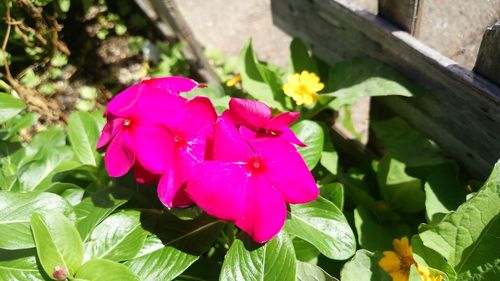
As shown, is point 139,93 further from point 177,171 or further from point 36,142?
point 36,142

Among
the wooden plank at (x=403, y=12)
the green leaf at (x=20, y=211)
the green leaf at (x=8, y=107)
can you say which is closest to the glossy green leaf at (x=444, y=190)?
the wooden plank at (x=403, y=12)

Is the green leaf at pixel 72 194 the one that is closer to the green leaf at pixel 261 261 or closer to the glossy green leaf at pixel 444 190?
the green leaf at pixel 261 261

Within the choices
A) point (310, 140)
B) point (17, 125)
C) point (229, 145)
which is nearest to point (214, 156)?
point (229, 145)

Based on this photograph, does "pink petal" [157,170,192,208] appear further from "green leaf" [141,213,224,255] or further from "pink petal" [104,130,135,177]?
"green leaf" [141,213,224,255]

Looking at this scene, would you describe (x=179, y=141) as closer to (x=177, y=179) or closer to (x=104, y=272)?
(x=177, y=179)

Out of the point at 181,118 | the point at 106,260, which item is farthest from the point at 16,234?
the point at 181,118

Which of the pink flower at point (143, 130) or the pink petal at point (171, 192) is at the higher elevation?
the pink flower at point (143, 130)
